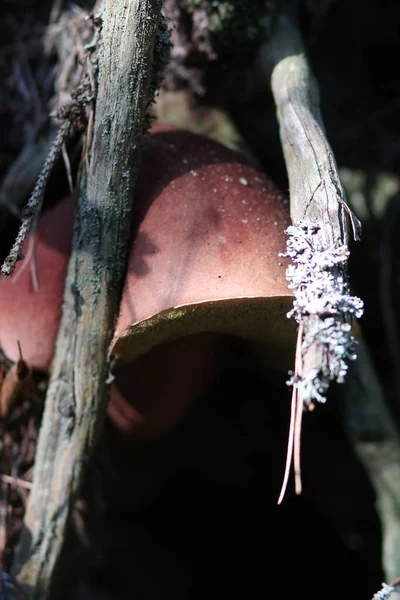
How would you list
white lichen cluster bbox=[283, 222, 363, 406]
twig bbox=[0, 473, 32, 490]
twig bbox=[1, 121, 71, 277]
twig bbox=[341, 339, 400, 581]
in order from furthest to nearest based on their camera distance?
1. twig bbox=[341, 339, 400, 581]
2. twig bbox=[0, 473, 32, 490]
3. twig bbox=[1, 121, 71, 277]
4. white lichen cluster bbox=[283, 222, 363, 406]

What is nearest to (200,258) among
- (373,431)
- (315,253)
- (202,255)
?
(202,255)

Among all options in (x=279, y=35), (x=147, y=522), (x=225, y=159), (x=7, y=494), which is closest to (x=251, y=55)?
(x=279, y=35)

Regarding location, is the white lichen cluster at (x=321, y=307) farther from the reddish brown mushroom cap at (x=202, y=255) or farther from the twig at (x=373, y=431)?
the twig at (x=373, y=431)

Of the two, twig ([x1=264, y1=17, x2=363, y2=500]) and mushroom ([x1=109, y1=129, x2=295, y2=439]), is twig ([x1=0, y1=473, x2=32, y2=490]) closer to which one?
mushroom ([x1=109, y1=129, x2=295, y2=439])

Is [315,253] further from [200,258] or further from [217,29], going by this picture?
[217,29]

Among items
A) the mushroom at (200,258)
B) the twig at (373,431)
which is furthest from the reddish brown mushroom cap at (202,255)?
the twig at (373,431)

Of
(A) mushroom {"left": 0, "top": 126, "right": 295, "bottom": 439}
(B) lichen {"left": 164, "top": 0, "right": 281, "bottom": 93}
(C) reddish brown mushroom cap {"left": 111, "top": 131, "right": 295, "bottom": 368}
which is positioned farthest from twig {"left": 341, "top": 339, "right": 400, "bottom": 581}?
(B) lichen {"left": 164, "top": 0, "right": 281, "bottom": 93}
